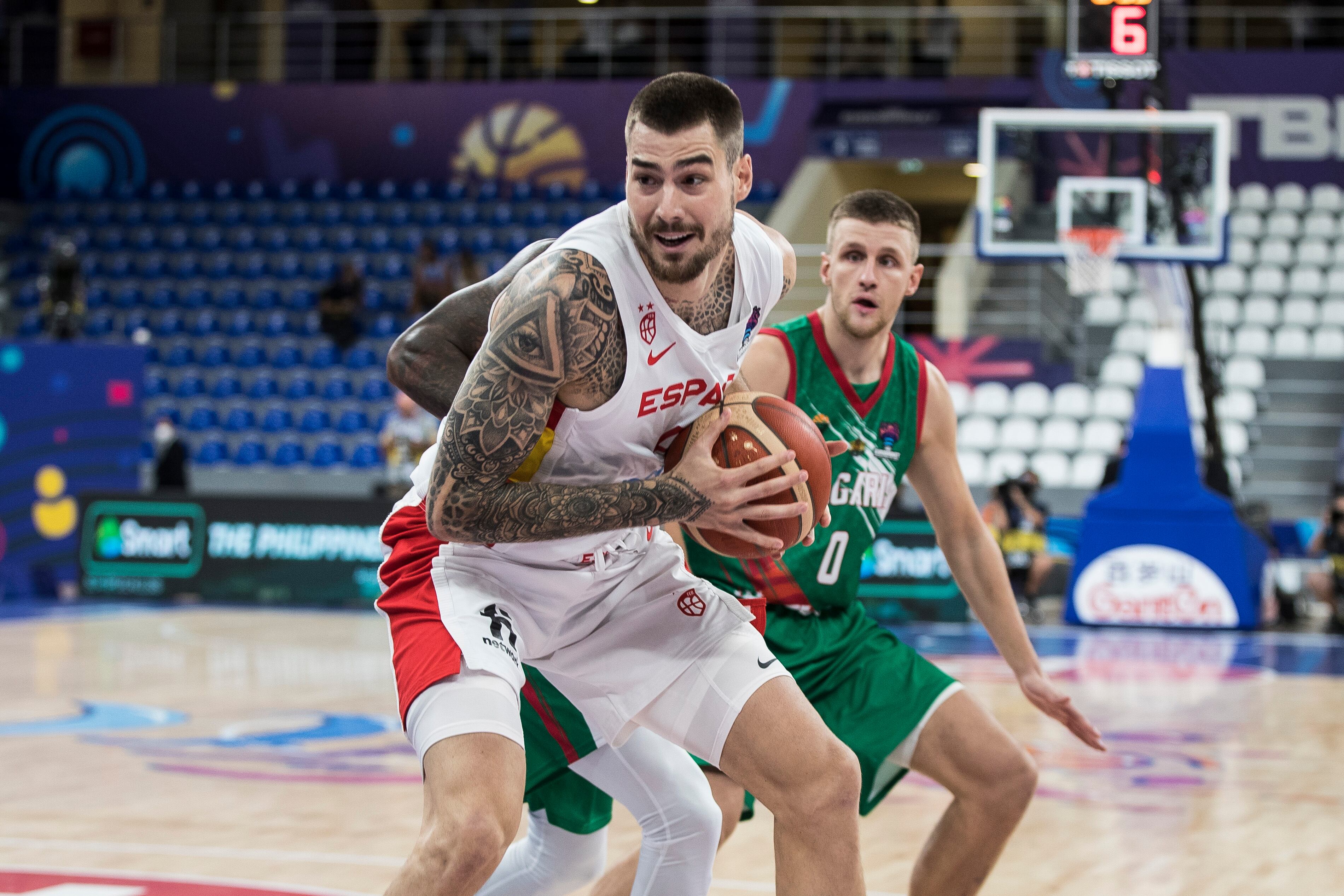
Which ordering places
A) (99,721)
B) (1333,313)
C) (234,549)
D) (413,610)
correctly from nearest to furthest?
(413,610) → (99,721) → (234,549) → (1333,313)

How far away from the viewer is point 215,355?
59.9 feet

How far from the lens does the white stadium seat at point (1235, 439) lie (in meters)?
15.6

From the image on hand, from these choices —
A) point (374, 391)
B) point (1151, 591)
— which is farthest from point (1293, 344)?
point (374, 391)

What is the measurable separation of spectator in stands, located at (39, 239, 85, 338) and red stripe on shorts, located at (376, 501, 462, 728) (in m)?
12.9

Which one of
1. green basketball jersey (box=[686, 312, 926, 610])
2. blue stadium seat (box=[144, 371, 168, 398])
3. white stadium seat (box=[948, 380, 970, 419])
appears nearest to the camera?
green basketball jersey (box=[686, 312, 926, 610])

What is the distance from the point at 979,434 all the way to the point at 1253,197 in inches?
213

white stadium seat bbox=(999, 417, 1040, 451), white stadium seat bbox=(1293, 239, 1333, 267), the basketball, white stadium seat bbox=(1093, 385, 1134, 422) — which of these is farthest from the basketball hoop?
the basketball

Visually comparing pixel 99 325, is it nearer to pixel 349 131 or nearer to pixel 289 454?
pixel 289 454

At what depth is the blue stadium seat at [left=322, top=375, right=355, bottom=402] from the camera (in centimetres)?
1758

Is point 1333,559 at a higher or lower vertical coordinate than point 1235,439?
lower

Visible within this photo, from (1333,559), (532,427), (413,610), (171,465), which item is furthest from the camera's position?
(171,465)

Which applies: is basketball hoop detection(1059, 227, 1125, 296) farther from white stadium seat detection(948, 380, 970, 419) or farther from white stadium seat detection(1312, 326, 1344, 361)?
white stadium seat detection(1312, 326, 1344, 361)

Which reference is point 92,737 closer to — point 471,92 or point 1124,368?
point 1124,368

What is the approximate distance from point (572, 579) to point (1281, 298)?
1571 cm
